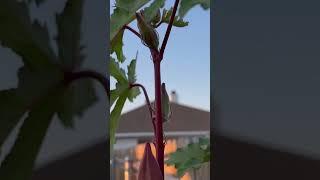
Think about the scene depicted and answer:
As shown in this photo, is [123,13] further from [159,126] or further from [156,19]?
[159,126]

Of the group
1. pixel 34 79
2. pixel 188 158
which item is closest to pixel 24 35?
pixel 34 79

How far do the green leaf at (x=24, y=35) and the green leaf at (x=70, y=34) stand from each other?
0.02 meters

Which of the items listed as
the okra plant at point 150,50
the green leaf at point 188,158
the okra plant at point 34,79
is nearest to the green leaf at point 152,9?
the okra plant at point 150,50

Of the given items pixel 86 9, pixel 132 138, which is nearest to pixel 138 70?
pixel 86 9

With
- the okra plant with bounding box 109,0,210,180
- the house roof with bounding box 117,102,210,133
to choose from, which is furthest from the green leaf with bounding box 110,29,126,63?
the house roof with bounding box 117,102,210,133

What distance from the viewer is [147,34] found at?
1.77 ft

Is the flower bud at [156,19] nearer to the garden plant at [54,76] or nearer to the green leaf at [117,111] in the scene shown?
the garden plant at [54,76]

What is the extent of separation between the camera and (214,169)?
622 millimetres

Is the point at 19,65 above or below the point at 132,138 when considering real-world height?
above

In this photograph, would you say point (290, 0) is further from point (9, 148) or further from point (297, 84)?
point (9, 148)

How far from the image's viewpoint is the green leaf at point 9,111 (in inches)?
18.8

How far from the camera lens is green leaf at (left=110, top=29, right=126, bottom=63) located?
0.62m

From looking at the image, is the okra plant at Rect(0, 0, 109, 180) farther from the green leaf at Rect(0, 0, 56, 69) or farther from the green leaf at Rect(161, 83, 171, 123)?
the green leaf at Rect(161, 83, 171, 123)

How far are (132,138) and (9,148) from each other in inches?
85.0
